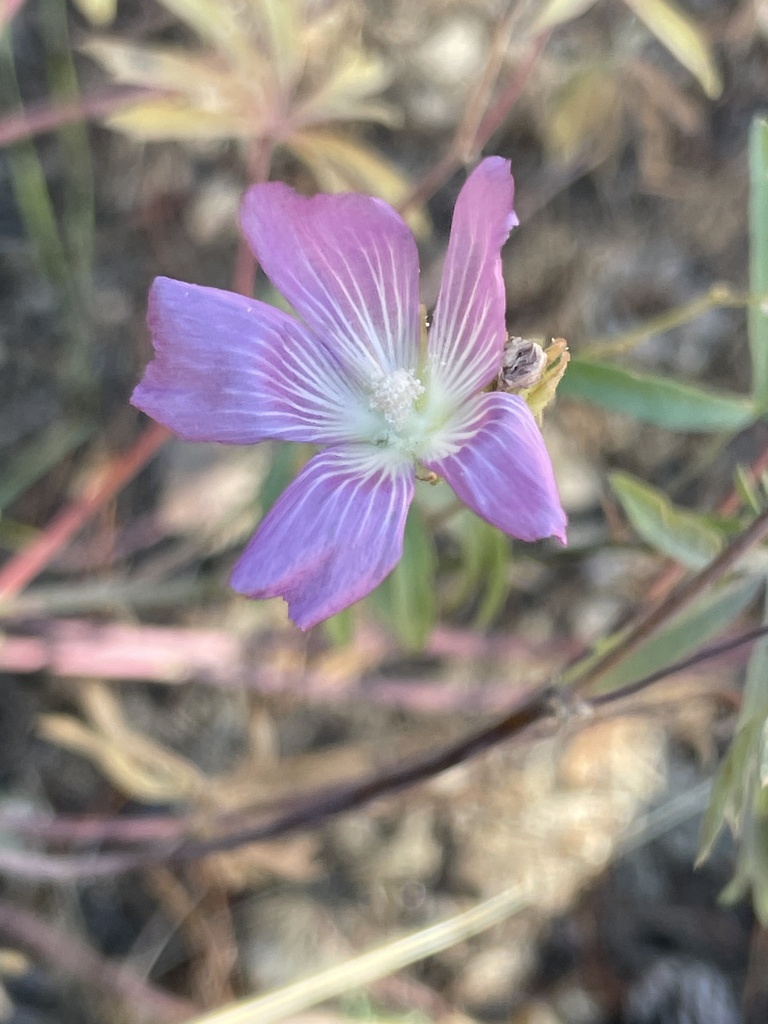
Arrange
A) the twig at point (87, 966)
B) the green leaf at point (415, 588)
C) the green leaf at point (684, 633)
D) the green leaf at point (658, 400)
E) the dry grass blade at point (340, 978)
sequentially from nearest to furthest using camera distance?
the green leaf at point (684, 633), the green leaf at point (658, 400), the green leaf at point (415, 588), the dry grass blade at point (340, 978), the twig at point (87, 966)

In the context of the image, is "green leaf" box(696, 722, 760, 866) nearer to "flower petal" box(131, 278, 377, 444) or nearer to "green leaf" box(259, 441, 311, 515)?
"flower petal" box(131, 278, 377, 444)

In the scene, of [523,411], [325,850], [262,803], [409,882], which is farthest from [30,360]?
[523,411]

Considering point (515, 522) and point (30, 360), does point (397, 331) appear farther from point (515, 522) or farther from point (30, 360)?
point (30, 360)

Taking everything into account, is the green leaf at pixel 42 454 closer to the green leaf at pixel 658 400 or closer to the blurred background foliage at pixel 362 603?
the blurred background foliage at pixel 362 603

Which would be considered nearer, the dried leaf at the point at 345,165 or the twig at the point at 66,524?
the dried leaf at the point at 345,165

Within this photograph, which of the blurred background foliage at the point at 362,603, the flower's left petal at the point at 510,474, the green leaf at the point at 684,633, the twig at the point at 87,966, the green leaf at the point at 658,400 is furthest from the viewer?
the blurred background foliage at the point at 362,603

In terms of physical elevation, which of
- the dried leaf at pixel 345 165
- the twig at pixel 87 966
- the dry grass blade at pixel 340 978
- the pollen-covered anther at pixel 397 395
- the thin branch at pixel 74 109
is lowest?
the twig at pixel 87 966

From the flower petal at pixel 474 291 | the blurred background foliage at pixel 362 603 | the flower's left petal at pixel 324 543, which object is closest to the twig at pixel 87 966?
the blurred background foliage at pixel 362 603

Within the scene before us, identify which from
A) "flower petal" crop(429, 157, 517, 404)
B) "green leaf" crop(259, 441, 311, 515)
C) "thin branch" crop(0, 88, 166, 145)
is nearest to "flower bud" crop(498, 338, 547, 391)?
"flower petal" crop(429, 157, 517, 404)
